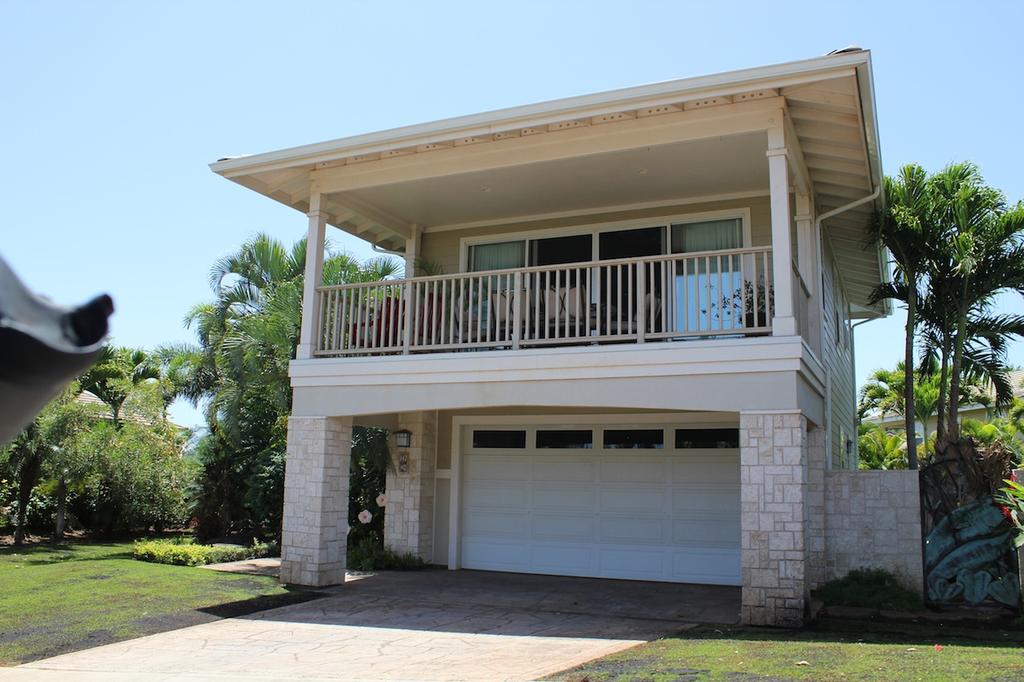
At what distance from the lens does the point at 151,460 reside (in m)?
16.8

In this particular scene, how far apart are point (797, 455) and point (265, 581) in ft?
22.8

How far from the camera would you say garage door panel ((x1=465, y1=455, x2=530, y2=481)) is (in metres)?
13.4

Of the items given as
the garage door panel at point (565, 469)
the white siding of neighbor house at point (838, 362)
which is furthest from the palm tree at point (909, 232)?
the garage door panel at point (565, 469)

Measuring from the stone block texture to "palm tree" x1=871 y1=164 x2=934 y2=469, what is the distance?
2.67 metres

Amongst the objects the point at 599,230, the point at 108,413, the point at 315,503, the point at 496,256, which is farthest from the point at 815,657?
the point at 108,413

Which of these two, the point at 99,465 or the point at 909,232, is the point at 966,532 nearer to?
the point at 909,232

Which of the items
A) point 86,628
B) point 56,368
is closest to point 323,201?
point 86,628

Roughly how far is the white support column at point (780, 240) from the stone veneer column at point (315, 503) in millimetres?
5743

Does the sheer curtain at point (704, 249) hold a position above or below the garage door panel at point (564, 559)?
above

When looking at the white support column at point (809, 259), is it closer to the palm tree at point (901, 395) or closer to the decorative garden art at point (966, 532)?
the decorative garden art at point (966, 532)

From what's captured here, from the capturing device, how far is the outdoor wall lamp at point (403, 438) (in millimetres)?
13375

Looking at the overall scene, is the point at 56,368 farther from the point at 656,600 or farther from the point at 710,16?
the point at 710,16

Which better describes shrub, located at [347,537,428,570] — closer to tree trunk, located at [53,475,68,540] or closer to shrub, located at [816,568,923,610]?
shrub, located at [816,568,923,610]

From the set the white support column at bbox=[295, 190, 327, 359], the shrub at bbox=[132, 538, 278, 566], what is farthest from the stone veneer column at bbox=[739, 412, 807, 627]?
the shrub at bbox=[132, 538, 278, 566]
